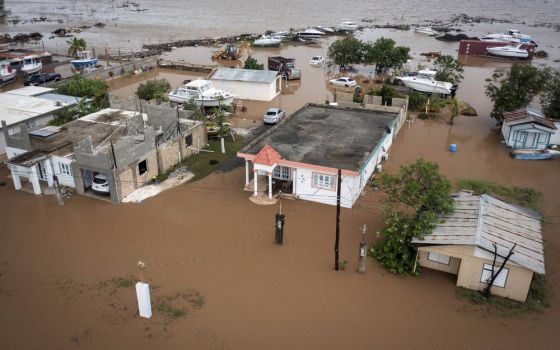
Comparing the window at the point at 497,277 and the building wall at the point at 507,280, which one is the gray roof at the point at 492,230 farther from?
the window at the point at 497,277

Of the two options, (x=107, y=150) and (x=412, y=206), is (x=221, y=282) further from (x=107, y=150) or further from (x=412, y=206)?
(x=107, y=150)

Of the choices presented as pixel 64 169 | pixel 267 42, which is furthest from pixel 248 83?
pixel 267 42

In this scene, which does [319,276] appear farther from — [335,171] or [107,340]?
[107,340]

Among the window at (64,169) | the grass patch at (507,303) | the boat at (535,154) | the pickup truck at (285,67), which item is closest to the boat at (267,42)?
the pickup truck at (285,67)

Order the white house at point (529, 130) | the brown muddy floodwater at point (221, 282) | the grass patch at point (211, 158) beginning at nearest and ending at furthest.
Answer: the brown muddy floodwater at point (221, 282)
the grass patch at point (211, 158)
the white house at point (529, 130)

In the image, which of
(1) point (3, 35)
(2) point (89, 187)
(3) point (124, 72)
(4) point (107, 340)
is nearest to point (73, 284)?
(4) point (107, 340)

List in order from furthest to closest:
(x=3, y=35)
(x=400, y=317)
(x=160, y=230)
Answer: (x=3, y=35)
(x=160, y=230)
(x=400, y=317)

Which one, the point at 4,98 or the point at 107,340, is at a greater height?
the point at 4,98
